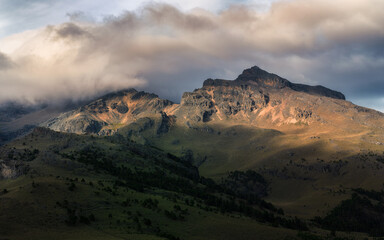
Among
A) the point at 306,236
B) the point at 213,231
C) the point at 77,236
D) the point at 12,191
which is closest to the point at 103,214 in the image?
the point at 77,236

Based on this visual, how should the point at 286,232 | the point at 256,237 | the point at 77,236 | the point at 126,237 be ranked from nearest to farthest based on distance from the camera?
1. the point at 77,236
2. the point at 126,237
3. the point at 256,237
4. the point at 286,232

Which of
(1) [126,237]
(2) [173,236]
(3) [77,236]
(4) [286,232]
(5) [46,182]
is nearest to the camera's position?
(3) [77,236]

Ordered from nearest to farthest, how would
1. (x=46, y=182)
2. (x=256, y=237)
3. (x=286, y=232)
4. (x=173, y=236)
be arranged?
1. (x=173, y=236)
2. (x=46, y=182)
3. (x=256, y=237)
4. (x=286, y=232)

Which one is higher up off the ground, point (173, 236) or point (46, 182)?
point (46, 182)

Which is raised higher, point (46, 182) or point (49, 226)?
point (46, 182)

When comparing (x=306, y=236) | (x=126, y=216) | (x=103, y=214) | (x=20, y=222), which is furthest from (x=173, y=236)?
(x=306, y=236)

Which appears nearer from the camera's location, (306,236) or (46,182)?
(46,182)

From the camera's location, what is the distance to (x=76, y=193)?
162m

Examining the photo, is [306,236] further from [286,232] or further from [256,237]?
[256,237]

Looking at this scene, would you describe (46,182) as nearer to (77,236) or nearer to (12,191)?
(12,191)

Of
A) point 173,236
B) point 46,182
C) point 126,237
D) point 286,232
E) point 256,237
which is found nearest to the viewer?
point 126,237

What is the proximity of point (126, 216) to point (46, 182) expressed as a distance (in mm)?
46720

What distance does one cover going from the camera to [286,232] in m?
188

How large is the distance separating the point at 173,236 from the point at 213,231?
1128 inches
